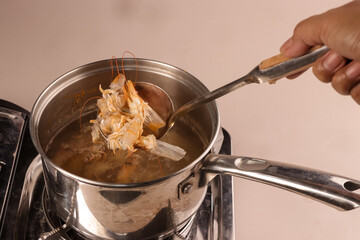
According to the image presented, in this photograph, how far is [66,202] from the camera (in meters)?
0.74

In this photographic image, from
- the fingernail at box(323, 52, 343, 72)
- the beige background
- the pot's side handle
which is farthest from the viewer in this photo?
the beige background

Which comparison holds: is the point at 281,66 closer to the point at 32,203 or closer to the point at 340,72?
the point at 340,72

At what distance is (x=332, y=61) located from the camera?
0.84m

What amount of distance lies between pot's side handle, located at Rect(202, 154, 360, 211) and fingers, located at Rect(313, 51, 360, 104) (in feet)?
0.87

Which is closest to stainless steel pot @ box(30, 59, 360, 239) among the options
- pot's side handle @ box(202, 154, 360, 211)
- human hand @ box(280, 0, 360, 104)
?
pot's side handle @ box(202, 154, 360, 211)

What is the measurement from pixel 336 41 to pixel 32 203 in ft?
2.36

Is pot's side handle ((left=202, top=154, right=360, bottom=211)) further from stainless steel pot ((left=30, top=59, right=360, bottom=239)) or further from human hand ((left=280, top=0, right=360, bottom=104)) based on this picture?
human hand ((left=280, top=0, right=360, bottom=104))

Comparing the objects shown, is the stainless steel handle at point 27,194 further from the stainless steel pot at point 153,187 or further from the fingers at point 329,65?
the fingers at point 329,65

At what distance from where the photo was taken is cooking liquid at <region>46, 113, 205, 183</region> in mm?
835

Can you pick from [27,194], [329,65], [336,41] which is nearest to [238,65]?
[329,65]

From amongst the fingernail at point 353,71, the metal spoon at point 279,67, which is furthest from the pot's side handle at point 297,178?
the fingernail at point 353,71

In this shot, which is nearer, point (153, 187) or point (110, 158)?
point (153, 187)

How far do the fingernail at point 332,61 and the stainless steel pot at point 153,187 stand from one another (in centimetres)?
26

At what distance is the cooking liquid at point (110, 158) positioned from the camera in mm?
835
